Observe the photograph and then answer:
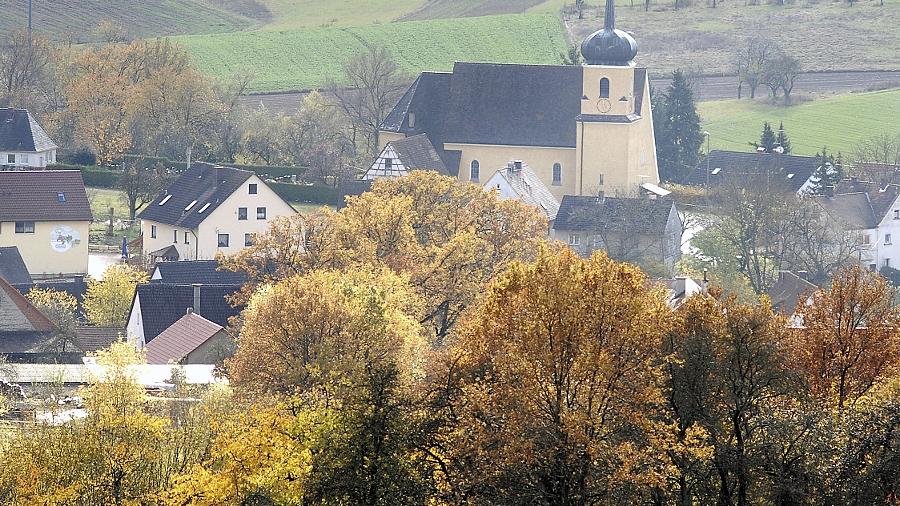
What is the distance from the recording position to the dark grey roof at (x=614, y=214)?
77250 millimetres

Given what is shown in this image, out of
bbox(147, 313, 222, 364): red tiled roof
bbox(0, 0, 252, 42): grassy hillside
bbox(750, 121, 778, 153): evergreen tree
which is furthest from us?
bbox(0, 0, 252, 42): grassy hillside

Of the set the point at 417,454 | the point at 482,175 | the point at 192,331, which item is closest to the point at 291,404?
the point at 417,454

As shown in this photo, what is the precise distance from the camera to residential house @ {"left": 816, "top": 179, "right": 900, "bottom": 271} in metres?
79.4

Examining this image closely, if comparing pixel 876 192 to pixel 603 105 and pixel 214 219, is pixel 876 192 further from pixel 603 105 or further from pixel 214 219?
pixel 214 219

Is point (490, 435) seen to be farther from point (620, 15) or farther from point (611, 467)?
point (620, 15)

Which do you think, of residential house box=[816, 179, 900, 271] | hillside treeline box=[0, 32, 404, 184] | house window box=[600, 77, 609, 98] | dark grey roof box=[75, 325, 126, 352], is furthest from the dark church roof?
dark grey roof box=[75, 325, 126, 352]

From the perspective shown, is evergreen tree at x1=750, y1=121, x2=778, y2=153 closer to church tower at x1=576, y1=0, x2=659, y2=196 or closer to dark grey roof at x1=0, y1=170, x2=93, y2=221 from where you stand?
church tower at x1=576, y1=0, x2=659, y2=196

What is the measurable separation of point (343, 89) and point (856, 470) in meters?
81.7

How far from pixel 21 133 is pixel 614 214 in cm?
3092

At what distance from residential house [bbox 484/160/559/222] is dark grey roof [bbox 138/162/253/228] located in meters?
9.25

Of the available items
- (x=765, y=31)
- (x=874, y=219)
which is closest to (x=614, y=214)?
(x=874, y=219)

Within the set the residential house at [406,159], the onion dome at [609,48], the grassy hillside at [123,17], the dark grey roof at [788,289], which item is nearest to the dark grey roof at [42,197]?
the residential house at [406,159]

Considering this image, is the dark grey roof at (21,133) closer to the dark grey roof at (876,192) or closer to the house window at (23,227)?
the house window at (23,227)

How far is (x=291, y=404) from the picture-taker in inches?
1352
